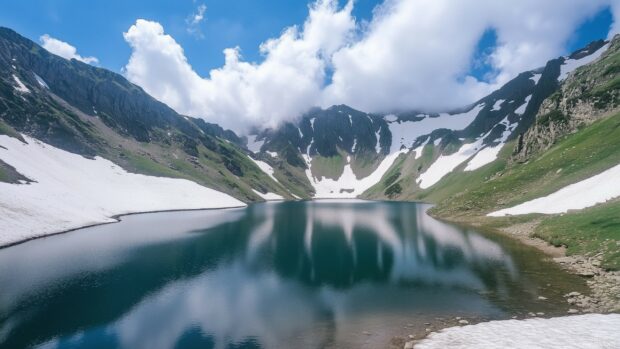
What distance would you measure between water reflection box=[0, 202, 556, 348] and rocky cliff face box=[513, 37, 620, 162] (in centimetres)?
8476

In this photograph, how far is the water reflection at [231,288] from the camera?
2730 centimetres

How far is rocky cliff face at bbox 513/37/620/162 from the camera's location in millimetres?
113750

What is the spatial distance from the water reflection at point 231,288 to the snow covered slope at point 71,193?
7.79 meters

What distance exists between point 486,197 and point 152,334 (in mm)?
93105

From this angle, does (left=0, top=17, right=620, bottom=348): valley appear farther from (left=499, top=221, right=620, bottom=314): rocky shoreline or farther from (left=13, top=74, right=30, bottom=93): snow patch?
(left=13, top=74, right=30, bottom=93): snow patch

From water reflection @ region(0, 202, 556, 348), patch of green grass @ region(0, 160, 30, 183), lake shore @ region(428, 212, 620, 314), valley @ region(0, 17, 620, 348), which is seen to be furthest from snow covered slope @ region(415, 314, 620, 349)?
patch of green grass @ region(0, 160, 30, 183)

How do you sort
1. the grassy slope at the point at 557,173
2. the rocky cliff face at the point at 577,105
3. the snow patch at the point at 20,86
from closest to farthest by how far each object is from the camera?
1. the grassy slope at the point at 557,173
2. the rocky cliff face at the point at 577,105
3. the snow patch at the point at 20,86

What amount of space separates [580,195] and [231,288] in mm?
62292

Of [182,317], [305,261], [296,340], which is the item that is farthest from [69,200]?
[296,340]

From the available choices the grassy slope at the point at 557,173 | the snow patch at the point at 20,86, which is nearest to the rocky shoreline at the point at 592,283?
the grassy slope at the point at 557,173

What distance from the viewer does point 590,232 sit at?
44719 millimetres

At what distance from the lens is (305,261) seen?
176 feet

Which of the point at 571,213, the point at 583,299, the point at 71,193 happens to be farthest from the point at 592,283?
the point at 71,193

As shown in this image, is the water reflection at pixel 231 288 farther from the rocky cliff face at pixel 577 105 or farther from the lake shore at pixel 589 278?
the rocky cliff face at pixel 577 105
